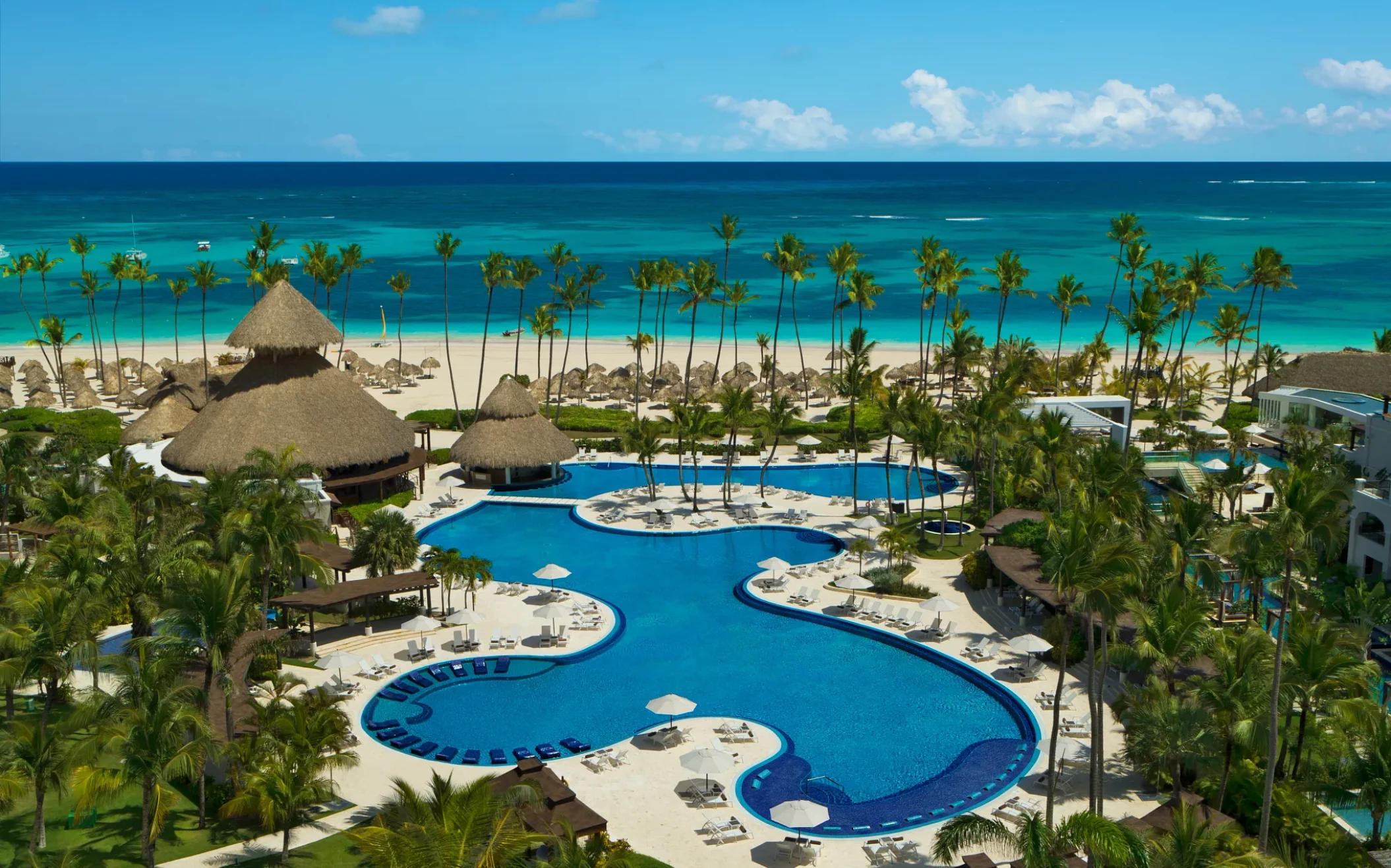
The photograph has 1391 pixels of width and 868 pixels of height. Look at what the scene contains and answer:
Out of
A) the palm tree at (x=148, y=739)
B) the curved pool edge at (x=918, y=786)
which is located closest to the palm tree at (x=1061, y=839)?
the curved pool edge at (x=918, y=786)


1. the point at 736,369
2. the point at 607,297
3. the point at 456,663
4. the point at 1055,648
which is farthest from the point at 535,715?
the point at 607,297

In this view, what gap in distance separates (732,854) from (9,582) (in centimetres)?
1603

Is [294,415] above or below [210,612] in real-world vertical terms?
above

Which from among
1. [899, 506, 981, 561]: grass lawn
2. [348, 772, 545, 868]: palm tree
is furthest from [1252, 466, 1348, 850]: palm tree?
[899, 506, 981, 561]: grass lawn

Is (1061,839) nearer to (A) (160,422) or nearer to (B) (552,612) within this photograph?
(B) (552,612)

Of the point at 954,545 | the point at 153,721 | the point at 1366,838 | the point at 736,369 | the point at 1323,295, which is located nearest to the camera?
the point at 153,721

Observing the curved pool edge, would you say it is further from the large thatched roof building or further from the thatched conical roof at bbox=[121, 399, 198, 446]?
the thatched conical roof at bbox=[121, 399, 198, 446]

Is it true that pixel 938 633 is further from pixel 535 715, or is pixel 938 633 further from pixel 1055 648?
pixel 535 715

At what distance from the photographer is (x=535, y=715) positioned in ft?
99.0

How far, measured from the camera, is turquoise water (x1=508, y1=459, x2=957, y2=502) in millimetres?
49812

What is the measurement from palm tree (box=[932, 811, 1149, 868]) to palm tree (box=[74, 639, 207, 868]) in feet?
41.9

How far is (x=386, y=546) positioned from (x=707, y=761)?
14.7 m

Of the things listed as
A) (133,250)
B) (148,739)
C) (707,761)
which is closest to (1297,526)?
(707,761)

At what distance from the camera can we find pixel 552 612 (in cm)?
3538
